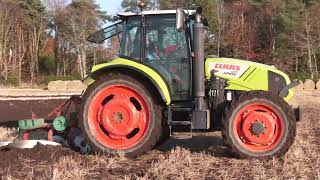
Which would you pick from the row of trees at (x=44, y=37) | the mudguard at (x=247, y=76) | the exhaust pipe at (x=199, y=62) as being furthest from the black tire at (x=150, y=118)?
the row of trees at (x=44, y=37)

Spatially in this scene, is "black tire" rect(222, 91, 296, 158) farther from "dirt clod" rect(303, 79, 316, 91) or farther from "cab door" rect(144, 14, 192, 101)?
"dirt clod" rect(303, 79, 316, 91)

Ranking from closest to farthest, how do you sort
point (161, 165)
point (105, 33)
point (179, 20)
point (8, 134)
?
point (161, 165) → point (179, 20) → point (105, 33) → point (8, 134)

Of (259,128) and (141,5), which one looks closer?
(259,128)

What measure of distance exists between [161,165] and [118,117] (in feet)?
4.31

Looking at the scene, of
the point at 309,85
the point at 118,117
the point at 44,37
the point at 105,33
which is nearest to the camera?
the point at 118,117

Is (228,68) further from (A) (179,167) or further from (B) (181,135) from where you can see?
(A) (179,167)

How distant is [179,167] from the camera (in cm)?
624

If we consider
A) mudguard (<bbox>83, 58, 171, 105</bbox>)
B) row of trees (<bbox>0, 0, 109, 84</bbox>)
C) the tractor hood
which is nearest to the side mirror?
mudguard (<bbox>83, 58, 171, 105</bbox>)

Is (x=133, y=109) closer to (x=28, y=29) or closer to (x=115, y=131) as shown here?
(x=115, y=131)

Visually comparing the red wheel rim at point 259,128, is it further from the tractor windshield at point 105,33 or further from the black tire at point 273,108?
the tractor windshield at point 105,33

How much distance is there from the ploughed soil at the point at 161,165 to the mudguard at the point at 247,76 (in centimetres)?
90

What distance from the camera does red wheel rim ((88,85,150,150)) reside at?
722cm

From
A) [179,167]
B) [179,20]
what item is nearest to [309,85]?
[179,20]

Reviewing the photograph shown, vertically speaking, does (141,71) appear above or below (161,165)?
above
